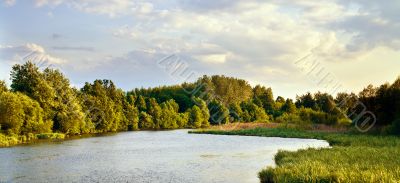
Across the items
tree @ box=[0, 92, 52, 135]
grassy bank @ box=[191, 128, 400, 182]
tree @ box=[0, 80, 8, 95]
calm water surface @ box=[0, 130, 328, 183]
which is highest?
tree @ box=[0, 80, 8, 95]

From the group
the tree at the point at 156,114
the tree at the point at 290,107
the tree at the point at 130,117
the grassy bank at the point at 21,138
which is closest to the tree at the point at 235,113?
the tree at the point at 290,107

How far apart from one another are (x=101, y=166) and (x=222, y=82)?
13554cm

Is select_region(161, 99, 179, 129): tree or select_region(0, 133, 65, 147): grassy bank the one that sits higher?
select_region(161, 99, 179, 129): tree

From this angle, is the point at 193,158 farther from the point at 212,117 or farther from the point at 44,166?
the point at 212,117

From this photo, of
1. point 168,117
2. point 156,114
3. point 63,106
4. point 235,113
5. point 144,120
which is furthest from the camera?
point 235,113

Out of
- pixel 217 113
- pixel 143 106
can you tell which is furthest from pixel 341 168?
pixel 217 113

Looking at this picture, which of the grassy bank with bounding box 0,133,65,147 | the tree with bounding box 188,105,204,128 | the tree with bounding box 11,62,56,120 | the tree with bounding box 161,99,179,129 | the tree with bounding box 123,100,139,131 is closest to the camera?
the grassy bank with bounding box 0,133,65,147

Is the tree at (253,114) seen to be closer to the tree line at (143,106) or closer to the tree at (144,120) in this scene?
the tree line at (143,106)

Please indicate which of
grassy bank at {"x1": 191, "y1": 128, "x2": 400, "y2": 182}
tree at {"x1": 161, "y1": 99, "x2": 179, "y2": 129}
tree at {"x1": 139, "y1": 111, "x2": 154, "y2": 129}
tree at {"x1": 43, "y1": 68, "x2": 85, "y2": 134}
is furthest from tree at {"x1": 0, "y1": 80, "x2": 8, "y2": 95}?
tree at {"x1": 161, "y1": 99, "x2": 179, "y2": 129}

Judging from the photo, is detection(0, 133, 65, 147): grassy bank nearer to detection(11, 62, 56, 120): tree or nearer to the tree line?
the tree line

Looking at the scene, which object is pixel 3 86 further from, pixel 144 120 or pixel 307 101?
pixel 307 101

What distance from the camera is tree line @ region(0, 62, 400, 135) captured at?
60.8 metres

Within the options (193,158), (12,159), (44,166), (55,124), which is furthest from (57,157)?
(55,124)

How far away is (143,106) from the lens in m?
124
